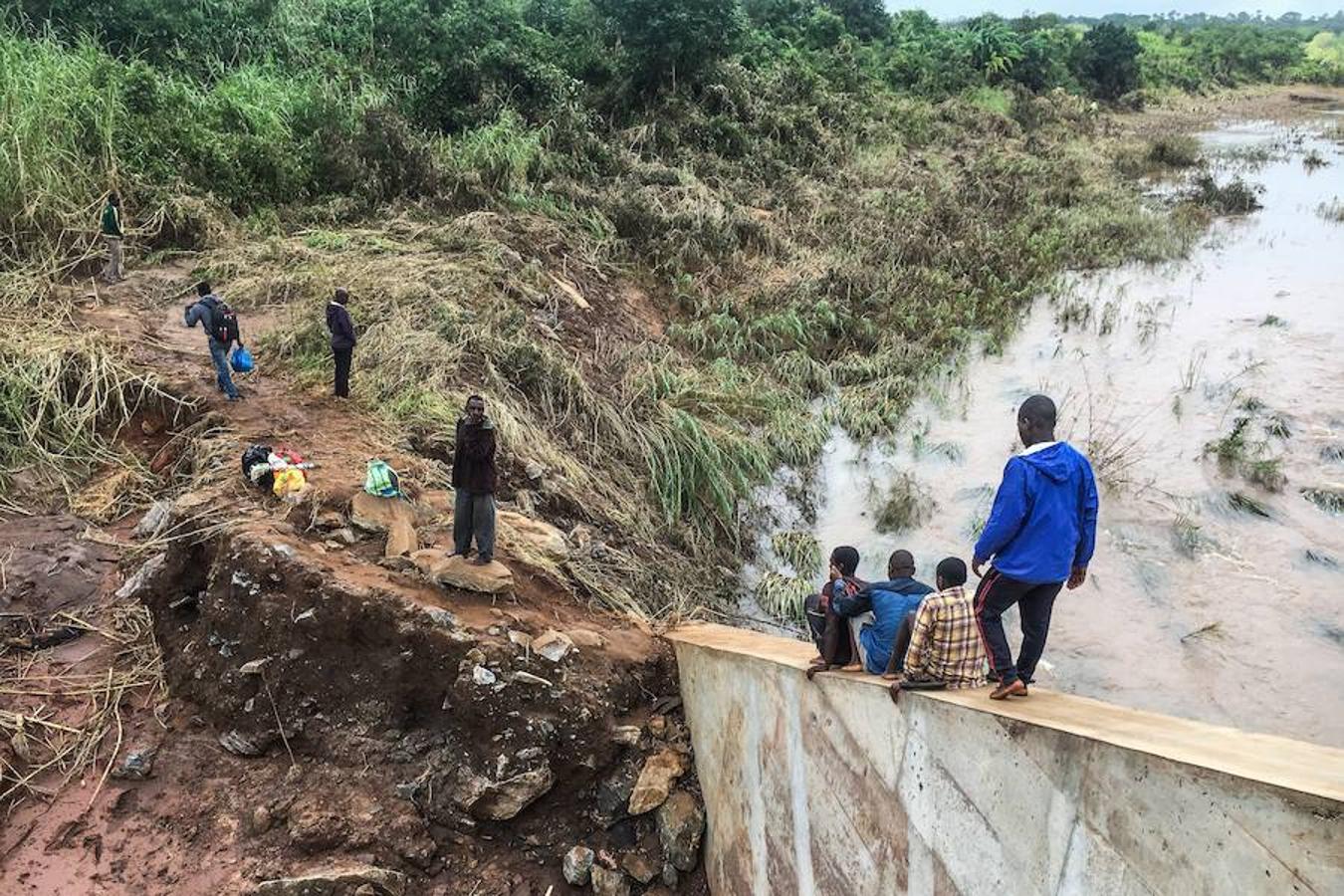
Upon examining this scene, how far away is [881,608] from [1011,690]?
775 millimetres

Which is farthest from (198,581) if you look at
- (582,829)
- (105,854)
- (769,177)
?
(769,177)

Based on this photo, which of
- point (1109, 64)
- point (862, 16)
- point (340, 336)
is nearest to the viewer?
point (340, 336)

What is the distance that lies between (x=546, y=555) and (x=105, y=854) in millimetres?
2717

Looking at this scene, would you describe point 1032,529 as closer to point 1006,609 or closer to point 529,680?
point 1006,609

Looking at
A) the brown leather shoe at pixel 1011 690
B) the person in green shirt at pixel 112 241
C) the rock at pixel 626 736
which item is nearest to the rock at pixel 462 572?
the rock at pixel 626 736

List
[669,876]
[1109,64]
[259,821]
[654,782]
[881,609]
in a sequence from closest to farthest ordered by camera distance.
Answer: [881,609] → [259,821] → [669,876] → [654,782] → [1109,64]

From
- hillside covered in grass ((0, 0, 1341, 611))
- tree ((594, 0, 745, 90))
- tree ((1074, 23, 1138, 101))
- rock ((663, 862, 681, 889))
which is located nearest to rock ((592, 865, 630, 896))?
rock ((663, 862, 681, 889))

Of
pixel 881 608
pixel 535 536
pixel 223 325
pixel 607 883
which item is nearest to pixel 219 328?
pixel 223 325

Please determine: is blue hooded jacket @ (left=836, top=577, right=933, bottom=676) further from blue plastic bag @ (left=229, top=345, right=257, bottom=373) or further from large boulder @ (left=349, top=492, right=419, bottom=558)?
blue plastic bag @ (left=229, top=345, right=257, bottom=373)

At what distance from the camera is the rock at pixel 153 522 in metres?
5.22

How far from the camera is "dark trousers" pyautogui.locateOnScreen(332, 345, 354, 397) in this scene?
651 cm

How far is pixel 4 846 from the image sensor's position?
380 centimetres

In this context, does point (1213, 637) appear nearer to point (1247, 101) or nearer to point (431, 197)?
point (431, 197)

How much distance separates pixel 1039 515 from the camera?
3057 millimetres
